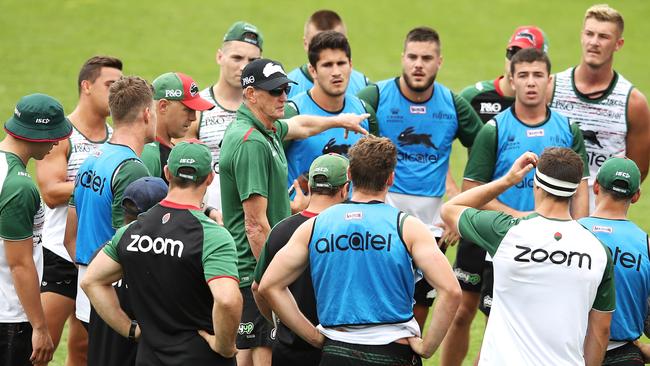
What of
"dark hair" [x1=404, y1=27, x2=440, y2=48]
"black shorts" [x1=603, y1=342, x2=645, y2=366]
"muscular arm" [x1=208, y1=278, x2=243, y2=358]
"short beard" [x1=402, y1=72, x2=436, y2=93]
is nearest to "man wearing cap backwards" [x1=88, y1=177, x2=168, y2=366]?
"muscular arm" [x1=208, y1=278, x2=243, y2=358]

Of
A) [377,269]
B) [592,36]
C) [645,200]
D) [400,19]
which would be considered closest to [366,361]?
[377,269]

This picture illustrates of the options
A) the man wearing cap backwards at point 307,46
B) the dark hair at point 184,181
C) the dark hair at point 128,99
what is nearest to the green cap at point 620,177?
the dark hair at point 184,181

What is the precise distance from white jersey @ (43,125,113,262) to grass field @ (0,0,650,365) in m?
10.6

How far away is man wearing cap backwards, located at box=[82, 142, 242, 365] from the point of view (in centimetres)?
570

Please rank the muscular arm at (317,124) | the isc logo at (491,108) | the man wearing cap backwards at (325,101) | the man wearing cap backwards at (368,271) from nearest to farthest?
the man wearing cap backwards at (368,271) → the muscular arm at (317,124) → the man wearing cap backwards at (325,101) → the isc logo at (491,108)

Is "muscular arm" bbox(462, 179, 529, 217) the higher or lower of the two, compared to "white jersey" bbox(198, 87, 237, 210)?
lower

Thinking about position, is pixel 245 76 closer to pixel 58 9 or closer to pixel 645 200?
pixel 645 200

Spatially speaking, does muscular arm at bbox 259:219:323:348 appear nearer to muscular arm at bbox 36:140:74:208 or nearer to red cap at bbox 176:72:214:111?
red cap at bbox 176:72:214:111

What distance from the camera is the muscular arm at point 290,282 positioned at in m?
5.86

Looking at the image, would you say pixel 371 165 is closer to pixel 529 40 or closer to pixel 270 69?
pixel 270 69

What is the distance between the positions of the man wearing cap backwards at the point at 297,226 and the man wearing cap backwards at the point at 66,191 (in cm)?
222

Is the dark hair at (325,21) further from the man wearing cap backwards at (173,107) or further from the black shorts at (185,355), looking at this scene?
the black shorts at (185,355)

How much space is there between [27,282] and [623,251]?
366cm

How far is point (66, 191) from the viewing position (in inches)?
309
